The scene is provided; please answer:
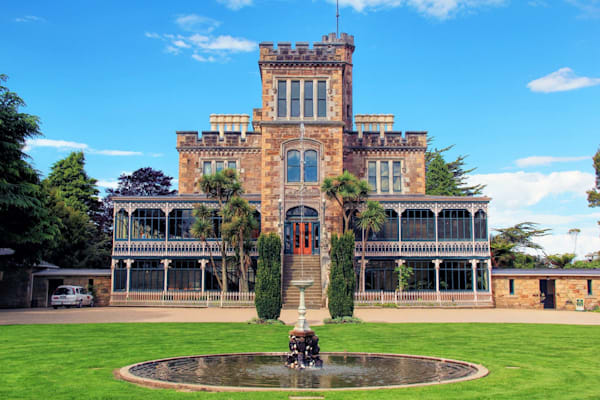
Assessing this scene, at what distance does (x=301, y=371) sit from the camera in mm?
12742

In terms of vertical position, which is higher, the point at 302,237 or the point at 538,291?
the point at 302,237

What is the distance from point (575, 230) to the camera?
73250mm

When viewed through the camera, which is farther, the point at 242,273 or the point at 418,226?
the point at 418,226

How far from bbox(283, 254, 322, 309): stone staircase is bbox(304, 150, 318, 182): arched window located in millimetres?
4788

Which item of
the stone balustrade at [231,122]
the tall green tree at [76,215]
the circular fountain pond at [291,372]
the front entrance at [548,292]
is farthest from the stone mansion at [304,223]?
the circular fountain pond at [291,372]

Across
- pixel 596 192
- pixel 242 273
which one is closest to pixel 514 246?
pixel 596 192

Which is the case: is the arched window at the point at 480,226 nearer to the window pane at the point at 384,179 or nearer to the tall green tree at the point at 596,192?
the window pane at the point at 384,179

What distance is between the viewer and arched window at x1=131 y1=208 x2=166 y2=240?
38.4m

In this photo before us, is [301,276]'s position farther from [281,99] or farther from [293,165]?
[281,99]

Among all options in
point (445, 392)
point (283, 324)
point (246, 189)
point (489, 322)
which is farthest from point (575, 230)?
point (445, 392)

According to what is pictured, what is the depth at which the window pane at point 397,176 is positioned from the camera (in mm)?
42781

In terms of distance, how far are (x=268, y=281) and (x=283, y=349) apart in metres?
8.99

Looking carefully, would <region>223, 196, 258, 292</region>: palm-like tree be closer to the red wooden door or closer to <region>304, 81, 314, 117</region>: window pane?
the red wooden door

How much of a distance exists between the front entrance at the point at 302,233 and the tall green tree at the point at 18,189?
13.4 m
